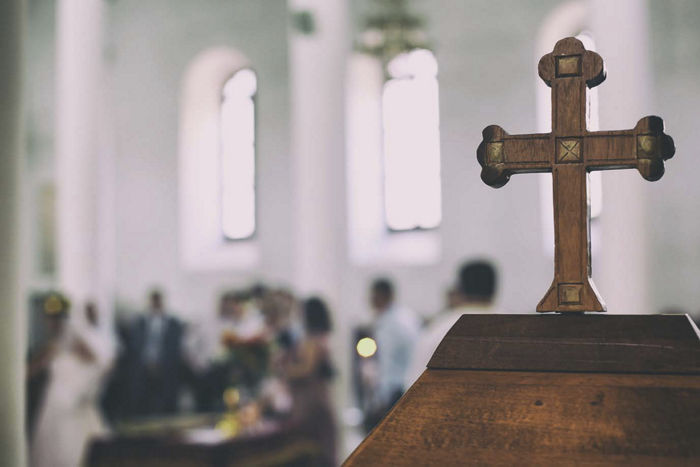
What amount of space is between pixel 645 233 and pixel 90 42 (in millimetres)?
6295

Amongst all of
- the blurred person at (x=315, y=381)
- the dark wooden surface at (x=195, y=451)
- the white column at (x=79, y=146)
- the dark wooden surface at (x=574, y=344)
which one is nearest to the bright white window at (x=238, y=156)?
the white column at (x=79, y=146)

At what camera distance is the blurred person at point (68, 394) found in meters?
6.69

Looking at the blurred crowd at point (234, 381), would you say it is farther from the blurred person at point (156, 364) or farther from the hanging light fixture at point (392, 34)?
the blurred person at point (156, 364)

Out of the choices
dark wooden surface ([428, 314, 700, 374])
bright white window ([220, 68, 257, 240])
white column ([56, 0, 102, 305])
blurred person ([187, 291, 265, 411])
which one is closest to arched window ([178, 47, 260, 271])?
bright white window ([220, 68, 257, 240])

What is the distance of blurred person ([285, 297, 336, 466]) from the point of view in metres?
6.72

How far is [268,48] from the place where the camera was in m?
14.2

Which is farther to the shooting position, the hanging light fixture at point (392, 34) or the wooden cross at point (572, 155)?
the hanging light fixture at point (392, 34)

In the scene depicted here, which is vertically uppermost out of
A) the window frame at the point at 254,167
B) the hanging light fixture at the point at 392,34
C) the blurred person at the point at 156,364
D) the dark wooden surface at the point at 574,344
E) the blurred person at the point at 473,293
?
the hanging light fixture at the point at 392,34

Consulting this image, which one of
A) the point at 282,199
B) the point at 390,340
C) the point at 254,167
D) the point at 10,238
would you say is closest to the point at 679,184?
the point at 390,340

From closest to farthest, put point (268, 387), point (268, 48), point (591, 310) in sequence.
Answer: point (591, 310)
point (268, 387)
point (268, 48)

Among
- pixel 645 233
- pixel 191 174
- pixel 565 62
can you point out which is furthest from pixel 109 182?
pixel 565 62

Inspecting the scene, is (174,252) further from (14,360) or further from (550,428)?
(550,428)

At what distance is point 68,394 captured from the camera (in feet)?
22.2

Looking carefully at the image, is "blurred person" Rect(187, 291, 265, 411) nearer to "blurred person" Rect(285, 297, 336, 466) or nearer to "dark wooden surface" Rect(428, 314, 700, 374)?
"blurred person" Rect(285, 297, 336, 466)
